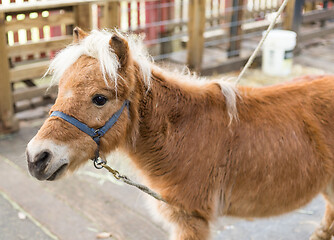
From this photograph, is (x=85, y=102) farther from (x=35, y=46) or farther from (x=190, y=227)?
(x=35, y=46)

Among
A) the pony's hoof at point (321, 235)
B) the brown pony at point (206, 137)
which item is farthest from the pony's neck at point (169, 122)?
the pony's hoof at point (321, 235)

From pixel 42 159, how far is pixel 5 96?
3.14 metres

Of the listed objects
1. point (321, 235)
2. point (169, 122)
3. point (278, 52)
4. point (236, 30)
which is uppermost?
point (169, 122)

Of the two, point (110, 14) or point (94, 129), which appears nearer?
point (94, 129)

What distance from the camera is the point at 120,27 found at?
7238mm

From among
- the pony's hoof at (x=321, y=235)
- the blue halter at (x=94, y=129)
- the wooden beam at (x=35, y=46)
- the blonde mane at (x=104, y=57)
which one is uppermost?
the blonde mane at (x=104, y=57)

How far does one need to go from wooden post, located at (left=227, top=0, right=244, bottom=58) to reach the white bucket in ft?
1.98

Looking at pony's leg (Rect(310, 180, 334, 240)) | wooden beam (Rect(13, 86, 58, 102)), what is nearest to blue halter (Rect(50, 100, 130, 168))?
pony's leg (Rect(310, 180, 334, 240))

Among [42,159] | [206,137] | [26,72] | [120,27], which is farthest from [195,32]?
[42,159]

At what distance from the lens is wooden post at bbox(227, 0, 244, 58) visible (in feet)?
24.4

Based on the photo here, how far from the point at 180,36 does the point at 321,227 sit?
510 centimetres

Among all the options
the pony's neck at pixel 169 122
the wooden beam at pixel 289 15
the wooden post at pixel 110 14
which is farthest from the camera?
the wooden beam at pixel 289 15

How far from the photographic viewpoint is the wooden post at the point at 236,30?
7.43 m

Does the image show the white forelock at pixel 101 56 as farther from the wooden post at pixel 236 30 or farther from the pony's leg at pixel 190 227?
the wooden post at pixel 236 30
